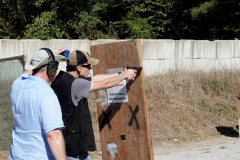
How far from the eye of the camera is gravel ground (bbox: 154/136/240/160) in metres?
7.51

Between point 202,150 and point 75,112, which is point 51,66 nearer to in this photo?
point 75,112

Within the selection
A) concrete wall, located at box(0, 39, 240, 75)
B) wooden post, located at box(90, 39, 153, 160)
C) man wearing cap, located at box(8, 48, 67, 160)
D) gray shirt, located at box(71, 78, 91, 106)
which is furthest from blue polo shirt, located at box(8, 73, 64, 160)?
concrete wall, located at box(0, 39, 240, 75)

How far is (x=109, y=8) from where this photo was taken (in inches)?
738

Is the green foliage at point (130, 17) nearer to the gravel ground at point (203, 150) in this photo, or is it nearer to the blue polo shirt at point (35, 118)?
the gravel ground at point (203, 150)

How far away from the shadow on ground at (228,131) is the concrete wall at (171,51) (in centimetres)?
306

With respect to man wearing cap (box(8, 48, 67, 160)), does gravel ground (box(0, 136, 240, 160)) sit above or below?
below

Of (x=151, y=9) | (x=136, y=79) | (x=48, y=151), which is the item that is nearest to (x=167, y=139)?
(x=136, y=79)

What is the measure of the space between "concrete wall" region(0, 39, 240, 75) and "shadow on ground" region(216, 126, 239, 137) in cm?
306

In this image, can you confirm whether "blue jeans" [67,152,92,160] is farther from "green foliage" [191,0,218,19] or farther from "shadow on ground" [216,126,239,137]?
"green foliage" [191,0,218,19]

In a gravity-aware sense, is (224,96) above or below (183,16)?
below

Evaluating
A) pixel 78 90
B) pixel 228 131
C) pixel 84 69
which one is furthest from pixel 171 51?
pixel 78 90

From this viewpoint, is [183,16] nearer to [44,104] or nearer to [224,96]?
[224,96]

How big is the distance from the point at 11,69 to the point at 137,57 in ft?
9.43

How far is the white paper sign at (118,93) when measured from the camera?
170 inches
